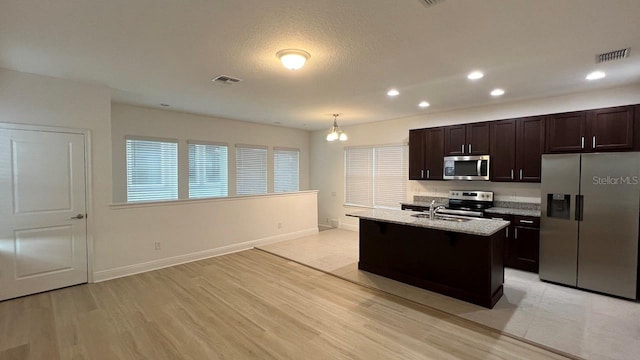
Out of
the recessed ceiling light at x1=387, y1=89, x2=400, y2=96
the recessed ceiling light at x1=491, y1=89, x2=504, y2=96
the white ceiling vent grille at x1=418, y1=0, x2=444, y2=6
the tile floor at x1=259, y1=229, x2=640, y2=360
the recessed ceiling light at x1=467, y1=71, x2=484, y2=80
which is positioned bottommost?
the tile floor at x1=259, y1=229, x2=640, y2=360

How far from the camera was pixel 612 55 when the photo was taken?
293 cm

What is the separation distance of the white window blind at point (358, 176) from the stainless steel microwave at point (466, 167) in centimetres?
204

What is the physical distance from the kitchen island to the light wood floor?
51 cm

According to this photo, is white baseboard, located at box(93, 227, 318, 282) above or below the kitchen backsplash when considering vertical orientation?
below

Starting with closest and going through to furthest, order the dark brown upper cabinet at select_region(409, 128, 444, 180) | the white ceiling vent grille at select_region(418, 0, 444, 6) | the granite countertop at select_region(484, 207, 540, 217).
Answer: the white ceiling vent grille at select_region(418, 0, 444, 6) < the granite countertop at select_region(484, 207, 540, 217) < the dark brown upper cabinet at select_region(409, 128, 444, 180)

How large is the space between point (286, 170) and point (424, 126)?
148 inches

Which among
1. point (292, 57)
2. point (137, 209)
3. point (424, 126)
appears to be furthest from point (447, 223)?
point (137, 209)

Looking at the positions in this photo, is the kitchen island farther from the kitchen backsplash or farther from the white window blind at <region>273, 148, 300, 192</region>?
the white window blind at <region>273, 148, 300, 192</region>

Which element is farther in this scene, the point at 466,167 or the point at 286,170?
the point at 286,170

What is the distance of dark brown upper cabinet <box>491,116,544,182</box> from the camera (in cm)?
445

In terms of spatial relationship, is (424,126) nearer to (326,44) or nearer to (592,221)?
(592,221)

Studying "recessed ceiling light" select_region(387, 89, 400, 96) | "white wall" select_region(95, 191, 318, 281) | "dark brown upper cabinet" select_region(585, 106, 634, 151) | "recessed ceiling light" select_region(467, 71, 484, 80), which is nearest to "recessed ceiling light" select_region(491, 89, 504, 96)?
"recessed ceiling light" select_region(467, 71, 484, 80)

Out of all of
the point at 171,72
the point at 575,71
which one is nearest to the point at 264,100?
the point at 171,72

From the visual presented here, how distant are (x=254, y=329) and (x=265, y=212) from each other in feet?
11.1
